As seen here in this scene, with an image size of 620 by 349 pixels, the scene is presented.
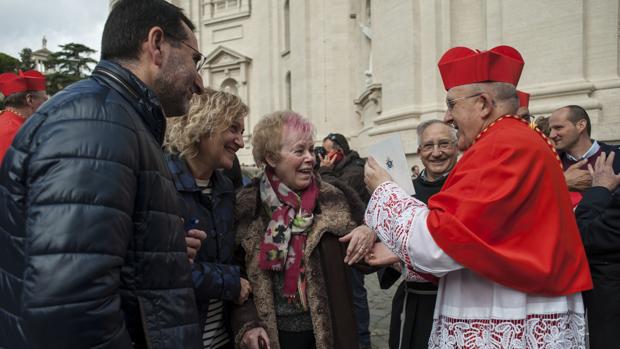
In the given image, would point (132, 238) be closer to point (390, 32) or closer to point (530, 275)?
point (530, 275)

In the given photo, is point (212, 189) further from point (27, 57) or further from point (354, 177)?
point (27, 57)

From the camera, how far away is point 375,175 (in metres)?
2.38

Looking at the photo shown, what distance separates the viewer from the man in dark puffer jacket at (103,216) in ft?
3.89

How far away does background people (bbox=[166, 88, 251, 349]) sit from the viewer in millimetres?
2453

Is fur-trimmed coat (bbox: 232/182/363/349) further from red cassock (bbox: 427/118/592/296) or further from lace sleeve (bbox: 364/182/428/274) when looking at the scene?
red cassock (bbox: 427/118/592/296)

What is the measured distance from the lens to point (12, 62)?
52812 millimetres

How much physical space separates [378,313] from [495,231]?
4872mm

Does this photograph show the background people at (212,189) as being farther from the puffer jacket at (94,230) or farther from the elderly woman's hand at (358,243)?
the puffer jacket at (94,230)

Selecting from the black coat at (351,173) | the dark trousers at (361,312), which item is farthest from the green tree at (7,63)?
the dark trousers at (361,312)

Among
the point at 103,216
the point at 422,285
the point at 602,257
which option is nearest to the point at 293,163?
the point at 422,285

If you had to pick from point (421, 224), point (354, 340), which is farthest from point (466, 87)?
point (354, 340)

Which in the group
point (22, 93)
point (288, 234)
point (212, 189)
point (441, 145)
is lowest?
point (288, 234)

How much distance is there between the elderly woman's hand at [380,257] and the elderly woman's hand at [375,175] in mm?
378

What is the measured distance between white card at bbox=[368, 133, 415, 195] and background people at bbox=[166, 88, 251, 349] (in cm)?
79
